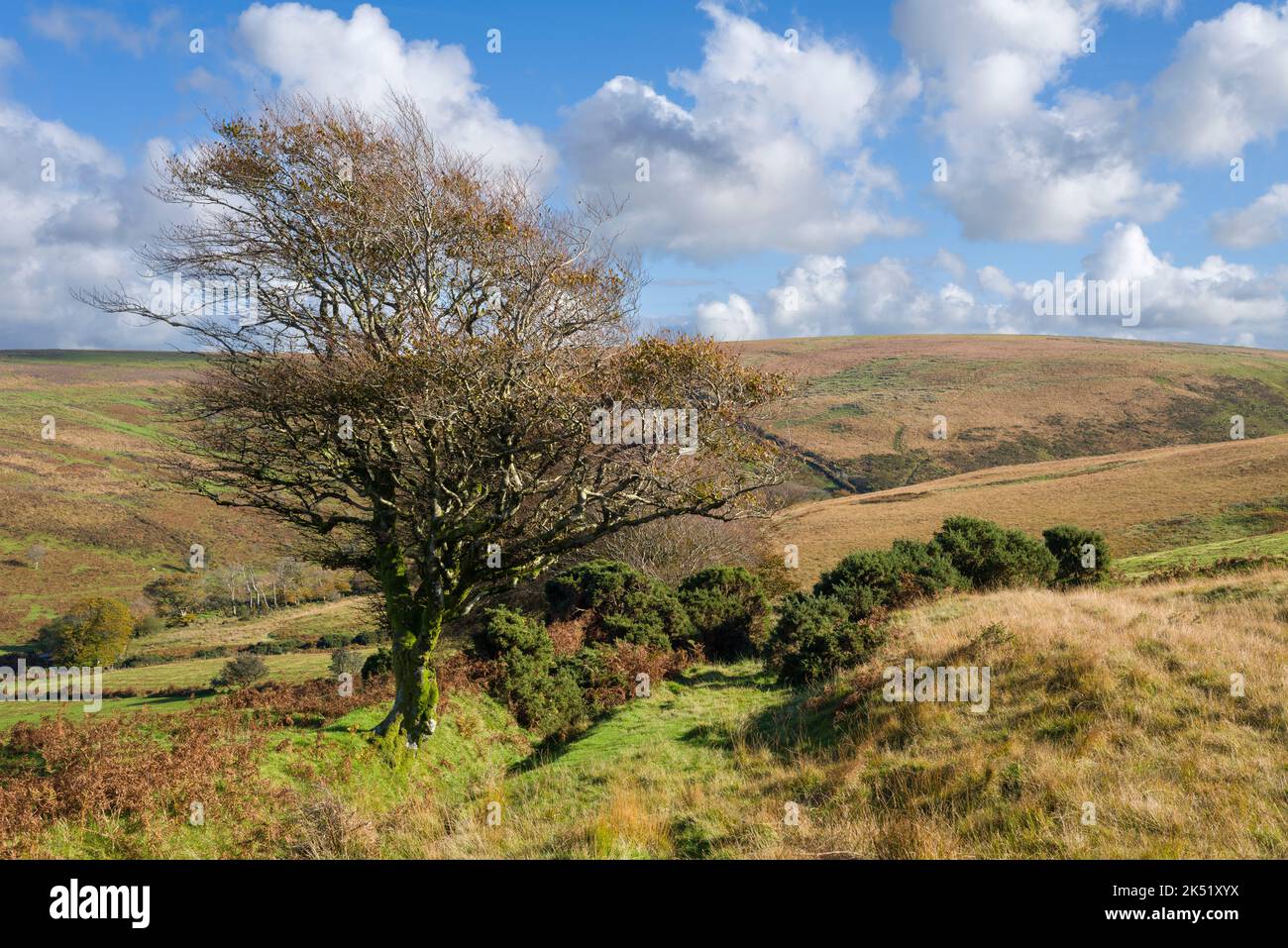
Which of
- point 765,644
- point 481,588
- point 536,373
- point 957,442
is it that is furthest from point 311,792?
point 957,442

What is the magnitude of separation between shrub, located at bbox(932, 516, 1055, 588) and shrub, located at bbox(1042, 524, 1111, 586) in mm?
784

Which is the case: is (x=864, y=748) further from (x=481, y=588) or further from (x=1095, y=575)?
(x=1095, y=575)

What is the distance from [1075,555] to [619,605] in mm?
17739

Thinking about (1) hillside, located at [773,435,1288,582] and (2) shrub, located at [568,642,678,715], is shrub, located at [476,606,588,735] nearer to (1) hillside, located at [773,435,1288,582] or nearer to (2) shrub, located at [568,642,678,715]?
(2) shrub, located at [568,642,678,715]

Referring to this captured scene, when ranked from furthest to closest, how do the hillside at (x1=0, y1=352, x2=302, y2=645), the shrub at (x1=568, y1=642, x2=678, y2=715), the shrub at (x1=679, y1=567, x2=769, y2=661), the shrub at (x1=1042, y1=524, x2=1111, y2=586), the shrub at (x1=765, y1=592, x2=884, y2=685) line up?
the hillside at (x1=0, y1=352, x2=302, y2=645), the shrub at (x1=1042, y1=524, x2=1111, y2=586), the shrub at (x1=679, y1=567, x2=769, y2=661), the shrub at (x1=568, y1=642, x2=678, y2=715), the shrub at (x1=765, y1=592, x2=884, y2=685)

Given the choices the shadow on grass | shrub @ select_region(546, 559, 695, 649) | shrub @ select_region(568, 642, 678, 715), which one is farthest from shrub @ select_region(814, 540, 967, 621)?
shrub @ select_region(568, 642, 678, 715)

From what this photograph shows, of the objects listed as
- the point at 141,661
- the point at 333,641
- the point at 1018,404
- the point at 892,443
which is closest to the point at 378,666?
the point at 333,641

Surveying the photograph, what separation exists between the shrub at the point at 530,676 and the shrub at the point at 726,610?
637 centimetres

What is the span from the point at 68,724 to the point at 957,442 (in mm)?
121564

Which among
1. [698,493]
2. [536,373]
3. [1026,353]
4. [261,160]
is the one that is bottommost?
[698,493]

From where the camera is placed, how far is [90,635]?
57.5 metres

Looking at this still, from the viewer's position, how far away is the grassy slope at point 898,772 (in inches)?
316

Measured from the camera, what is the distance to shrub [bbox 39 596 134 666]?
56250 millimetres
